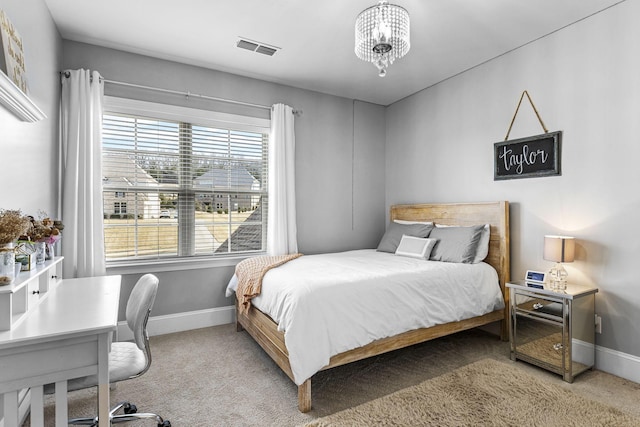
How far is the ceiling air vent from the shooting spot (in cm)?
299

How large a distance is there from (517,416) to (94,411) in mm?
2544

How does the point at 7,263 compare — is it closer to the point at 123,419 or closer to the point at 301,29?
the point at 123,419

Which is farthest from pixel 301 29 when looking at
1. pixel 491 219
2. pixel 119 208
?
pixel 491 219

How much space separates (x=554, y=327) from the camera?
245 centimetres

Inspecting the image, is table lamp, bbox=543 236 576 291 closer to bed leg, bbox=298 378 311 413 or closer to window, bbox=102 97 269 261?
bed leg, bbox=298 378 311 413

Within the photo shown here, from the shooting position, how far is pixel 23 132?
1959mm

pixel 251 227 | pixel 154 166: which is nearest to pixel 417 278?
pixel 251 227

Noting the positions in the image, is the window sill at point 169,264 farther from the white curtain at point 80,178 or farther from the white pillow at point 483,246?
the white pillow at point 483,246

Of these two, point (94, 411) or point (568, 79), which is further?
point (568, 79)

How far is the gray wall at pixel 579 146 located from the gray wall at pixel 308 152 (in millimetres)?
1240

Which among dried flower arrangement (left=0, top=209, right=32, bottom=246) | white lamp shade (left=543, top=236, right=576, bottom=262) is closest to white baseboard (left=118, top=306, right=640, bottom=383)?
white lamp shade (left=543, top=236, right=576, bottom=262)

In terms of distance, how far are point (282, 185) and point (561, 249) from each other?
103 inches

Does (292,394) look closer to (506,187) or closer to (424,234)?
(424,234)

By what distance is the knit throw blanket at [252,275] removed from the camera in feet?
8.87
